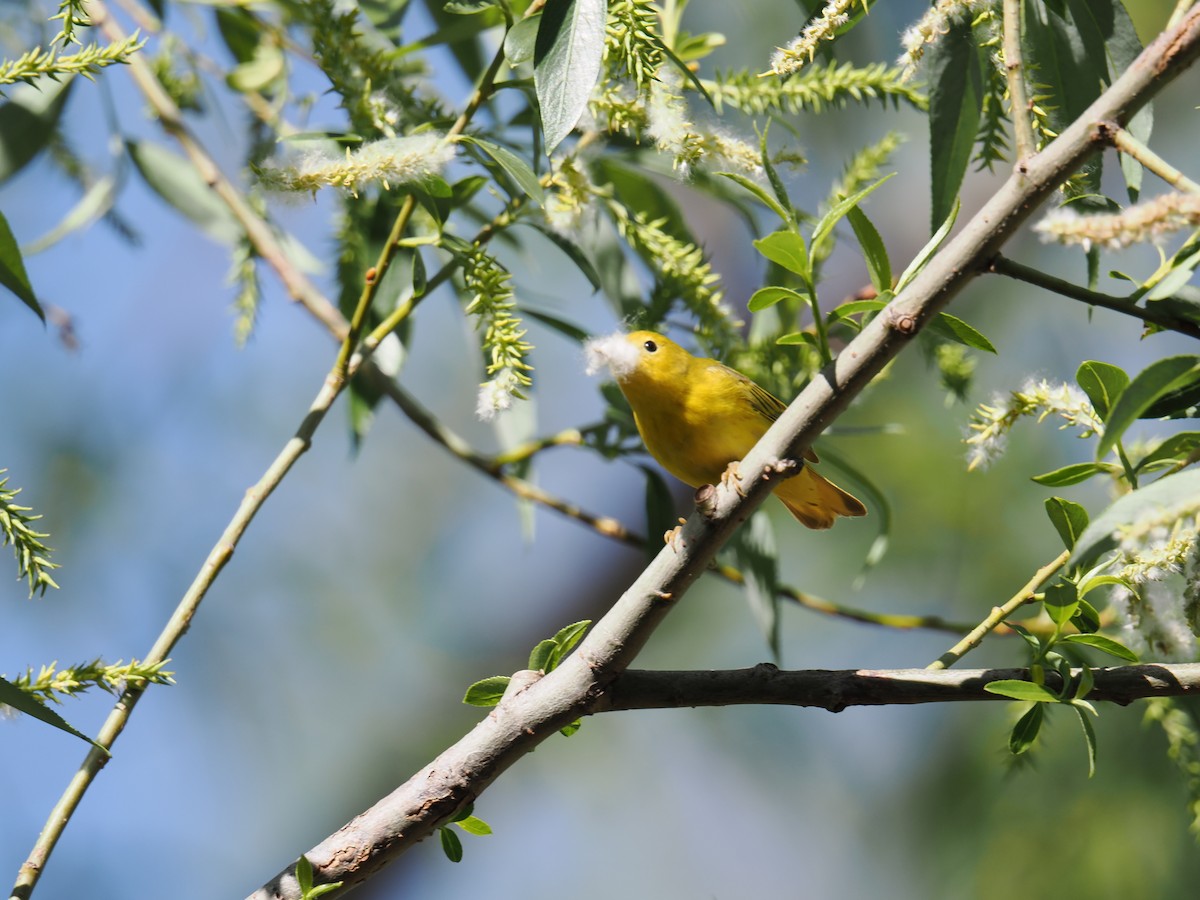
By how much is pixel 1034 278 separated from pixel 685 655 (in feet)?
14.9

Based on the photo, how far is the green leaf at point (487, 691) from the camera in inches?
49.3

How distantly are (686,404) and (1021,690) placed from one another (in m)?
0.98

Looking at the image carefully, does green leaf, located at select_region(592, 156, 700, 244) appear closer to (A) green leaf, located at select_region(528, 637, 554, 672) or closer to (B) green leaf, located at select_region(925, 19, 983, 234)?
(B) green leaf, located at select_region(925, 19, 983, 234)

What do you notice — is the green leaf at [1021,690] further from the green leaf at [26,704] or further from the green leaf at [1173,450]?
the green leaf at [26,704]

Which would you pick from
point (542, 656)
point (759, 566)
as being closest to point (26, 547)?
point (542, 656)

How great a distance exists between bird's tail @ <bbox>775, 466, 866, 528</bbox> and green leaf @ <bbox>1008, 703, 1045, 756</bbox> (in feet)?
3.04

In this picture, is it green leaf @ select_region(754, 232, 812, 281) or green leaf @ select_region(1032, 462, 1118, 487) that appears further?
green leaf @ select_region(1032, 462, 1118, 487)

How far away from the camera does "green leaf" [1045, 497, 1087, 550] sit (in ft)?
3.78

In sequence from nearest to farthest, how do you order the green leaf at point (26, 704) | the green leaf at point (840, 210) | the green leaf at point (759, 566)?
the green leaf at point (840, 210)
the green leaf at point (26, 704)
the green leaf at point (759, 566)

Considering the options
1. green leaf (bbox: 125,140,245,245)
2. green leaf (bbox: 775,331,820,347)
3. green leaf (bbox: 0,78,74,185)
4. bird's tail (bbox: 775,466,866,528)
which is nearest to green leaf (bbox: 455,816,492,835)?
green leaf (bbox: 775,331,820,347)

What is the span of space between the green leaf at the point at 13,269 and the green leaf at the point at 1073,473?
109cm

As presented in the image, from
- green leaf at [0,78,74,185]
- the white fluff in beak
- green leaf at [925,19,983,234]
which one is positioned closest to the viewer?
green leaf at [925,19,983,234]

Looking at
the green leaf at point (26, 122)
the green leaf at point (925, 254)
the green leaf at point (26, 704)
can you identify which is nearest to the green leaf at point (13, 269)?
the green leaf at point (26, 704)

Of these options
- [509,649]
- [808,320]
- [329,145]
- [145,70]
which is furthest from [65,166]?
[509,649]
